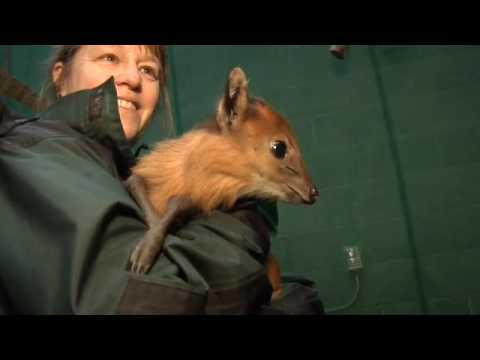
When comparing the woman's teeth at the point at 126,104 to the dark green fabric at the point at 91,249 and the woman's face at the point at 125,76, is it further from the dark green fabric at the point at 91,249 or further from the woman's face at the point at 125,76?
the dark green fabric at the point at 91,249

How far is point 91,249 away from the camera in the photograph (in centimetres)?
66

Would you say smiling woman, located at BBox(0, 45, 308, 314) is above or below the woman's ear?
below

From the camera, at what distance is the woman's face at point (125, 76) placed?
970mm

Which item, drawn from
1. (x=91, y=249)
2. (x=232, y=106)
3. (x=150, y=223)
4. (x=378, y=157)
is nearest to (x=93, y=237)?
(x=91, y=249)

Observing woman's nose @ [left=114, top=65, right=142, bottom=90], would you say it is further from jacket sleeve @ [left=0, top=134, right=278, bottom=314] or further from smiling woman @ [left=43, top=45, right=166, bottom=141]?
jacket sleeve @ [left=0, top=134, right=278, bottom=314]

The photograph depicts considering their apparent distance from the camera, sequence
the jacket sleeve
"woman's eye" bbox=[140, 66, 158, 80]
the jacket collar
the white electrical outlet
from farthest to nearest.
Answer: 1. the white electrical outlet
2. "woman's eye" bbox=[140, 66, 158, 80]
3. the jacket collar
4. the jacket sleeve

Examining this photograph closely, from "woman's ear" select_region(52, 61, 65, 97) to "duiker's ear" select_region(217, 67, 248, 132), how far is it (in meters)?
0.39

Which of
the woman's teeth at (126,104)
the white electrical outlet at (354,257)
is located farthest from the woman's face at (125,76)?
the white electrical outlet at (354,257)

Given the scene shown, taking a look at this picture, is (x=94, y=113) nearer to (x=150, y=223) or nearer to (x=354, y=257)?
(x=150, y=223)

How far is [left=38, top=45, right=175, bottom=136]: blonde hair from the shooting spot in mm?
1044

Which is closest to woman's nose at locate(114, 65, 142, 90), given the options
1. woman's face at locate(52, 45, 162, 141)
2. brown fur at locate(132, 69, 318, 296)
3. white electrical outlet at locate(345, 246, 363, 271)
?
woman's face at locate(52, 45, 162, 141)

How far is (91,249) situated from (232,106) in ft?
1.50

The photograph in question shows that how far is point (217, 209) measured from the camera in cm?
89
